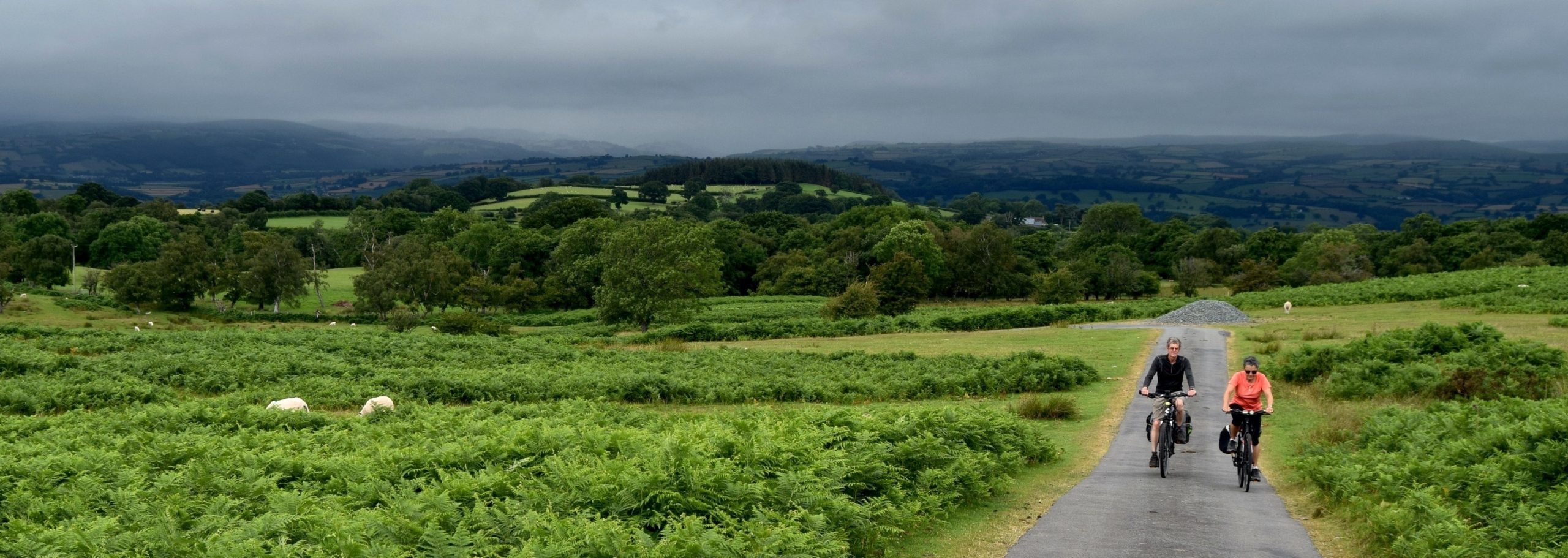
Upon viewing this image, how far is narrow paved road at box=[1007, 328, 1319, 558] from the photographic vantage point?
1066cm

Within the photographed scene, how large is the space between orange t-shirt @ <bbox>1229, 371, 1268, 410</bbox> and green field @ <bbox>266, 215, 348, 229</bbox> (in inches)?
5515

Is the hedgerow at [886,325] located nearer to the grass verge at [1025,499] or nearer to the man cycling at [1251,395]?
the grass verge at [1025,499]

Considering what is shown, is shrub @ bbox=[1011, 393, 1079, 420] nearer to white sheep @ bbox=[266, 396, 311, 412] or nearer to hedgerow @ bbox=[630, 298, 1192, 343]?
white sheep @ bbox=[266, 396, 311, 412]

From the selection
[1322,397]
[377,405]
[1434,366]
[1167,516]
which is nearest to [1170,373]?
[1167,516]

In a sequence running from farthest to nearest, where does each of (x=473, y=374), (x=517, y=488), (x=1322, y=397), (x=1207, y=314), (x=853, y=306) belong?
(x=853, y=306) < (x=1207, y=314) < (x=473, y=374) < (x=1322, y=397) < (x=517, y=488)

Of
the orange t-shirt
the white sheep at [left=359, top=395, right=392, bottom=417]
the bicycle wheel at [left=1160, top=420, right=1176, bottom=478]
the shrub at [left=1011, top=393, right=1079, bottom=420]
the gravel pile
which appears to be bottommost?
the gravel pile

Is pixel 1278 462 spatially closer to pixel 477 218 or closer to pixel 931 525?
pixel 931 525

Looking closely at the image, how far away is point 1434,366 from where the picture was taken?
81.8 feet

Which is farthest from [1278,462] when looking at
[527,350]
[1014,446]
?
[527,350]

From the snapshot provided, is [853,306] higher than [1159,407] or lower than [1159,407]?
lower

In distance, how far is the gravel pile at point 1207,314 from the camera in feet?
177

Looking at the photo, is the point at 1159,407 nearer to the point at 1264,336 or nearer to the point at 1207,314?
the point at 1264,336

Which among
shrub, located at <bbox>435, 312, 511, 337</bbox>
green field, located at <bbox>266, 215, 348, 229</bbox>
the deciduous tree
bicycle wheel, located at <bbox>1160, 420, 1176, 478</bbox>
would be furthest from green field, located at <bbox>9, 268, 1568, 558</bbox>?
green field, located at <bbox>266, 215, 348, 229</bbox>

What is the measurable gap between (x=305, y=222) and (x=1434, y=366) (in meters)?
154
